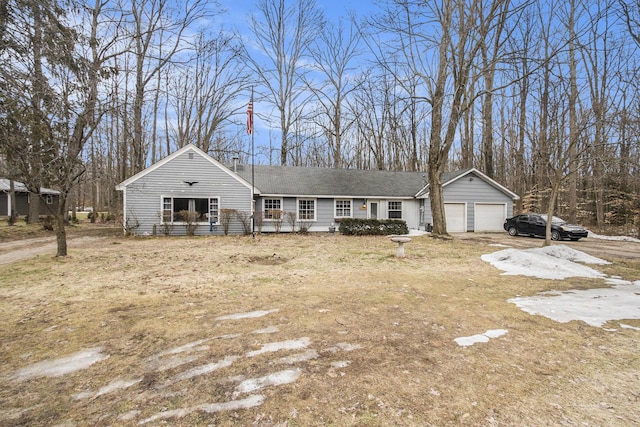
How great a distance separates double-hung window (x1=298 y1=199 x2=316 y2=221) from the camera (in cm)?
1898

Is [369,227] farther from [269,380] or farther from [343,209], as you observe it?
[269,380]

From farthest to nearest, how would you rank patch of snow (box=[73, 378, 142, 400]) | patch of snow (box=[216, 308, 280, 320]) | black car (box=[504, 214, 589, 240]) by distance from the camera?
1. black car (box=[504, 214, 589, 240])
2. patch of snow (box=[216, 308, 280, 320])
3. patch of snow (box=[73, 378, 142, 400])

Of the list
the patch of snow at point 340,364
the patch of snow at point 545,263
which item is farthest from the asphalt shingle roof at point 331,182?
the patch of snow at point 340,364

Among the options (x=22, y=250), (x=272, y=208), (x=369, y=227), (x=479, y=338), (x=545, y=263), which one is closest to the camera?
(x=479, y=338)

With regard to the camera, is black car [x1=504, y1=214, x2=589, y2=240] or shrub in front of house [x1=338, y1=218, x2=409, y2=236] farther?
shrub in front of house [x1=338, y1=218, x2=409, y2=236]

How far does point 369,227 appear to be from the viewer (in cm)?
1759

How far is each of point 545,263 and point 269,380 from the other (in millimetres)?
8229

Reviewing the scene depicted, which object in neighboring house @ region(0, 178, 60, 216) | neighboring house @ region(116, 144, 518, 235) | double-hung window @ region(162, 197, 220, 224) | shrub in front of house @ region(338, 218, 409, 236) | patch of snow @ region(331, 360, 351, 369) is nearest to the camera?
patch of snow @ region(331, 360, 351, 369)

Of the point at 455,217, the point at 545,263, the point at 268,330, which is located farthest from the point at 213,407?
the point at 455,217

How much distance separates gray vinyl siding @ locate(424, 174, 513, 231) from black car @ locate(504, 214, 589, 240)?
6.55 feet

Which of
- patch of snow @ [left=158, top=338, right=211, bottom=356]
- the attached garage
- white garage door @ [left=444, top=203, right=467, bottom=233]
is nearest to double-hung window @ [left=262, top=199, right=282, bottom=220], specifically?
the attached garage

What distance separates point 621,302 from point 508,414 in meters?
4.62

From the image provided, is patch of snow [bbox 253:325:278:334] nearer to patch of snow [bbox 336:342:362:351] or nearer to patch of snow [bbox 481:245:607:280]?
patch of snow [bbox 336:342:362:351]

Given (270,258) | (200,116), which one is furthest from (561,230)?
(200,116)
